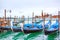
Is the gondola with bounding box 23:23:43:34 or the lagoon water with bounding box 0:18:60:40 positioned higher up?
the gondola with bounding box 23:23:43:34

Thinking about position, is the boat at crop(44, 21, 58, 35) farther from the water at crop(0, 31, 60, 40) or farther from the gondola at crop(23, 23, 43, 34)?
the gondola at crop(23, 23, 43, 34)

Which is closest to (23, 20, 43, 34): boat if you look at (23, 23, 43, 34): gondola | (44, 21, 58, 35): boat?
(23, 23, 43, 34): gondola

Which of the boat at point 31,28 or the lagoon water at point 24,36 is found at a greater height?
the boat at point 31,28

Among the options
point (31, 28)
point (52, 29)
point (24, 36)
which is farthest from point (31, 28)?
point (52, 29)

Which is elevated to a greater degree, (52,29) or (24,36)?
(52,29)

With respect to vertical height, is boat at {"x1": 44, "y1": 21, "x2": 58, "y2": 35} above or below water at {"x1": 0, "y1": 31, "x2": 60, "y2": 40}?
above

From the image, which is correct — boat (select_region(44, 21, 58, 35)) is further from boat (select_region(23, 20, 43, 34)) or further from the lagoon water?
boat (select_region(23, 20, 43, 34))

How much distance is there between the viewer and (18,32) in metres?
2.39

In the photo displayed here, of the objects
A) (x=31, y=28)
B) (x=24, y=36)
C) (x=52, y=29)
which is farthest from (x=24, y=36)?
(x=52, y=29)

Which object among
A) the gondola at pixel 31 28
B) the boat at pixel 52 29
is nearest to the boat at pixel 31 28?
the gondola at pixel 31 28

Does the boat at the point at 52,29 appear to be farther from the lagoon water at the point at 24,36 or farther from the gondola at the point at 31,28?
the gondola at the point at 31,28

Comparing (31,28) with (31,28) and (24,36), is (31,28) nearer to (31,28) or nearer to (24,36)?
(31,28)

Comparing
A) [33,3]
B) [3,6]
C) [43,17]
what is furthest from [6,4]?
[43,17]

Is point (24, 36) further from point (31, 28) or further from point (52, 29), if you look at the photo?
point (52, 29)
